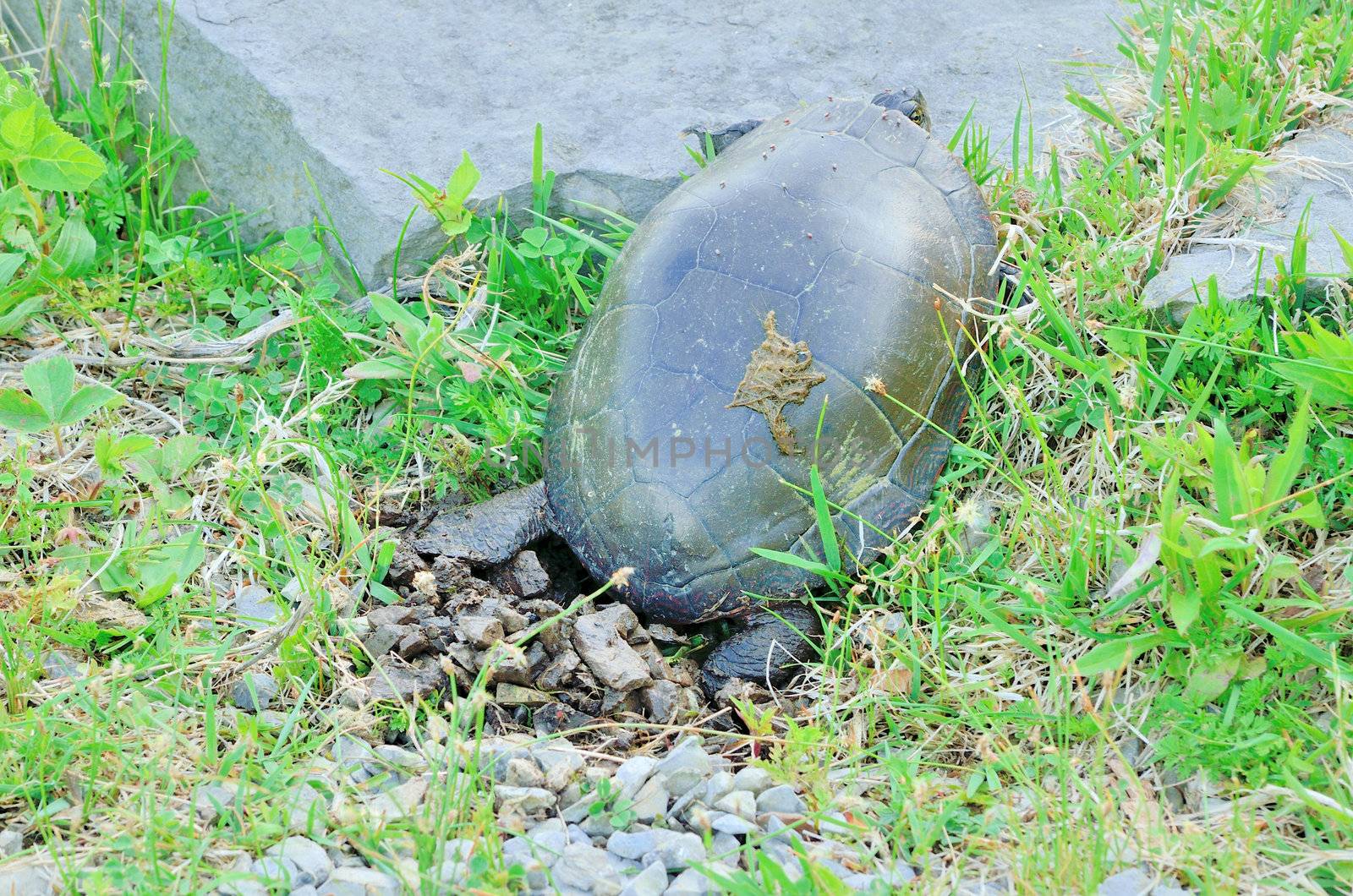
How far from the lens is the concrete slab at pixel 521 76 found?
3.39m

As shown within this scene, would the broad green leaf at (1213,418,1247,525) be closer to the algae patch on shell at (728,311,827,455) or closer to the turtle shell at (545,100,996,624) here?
the turtle shell at (545,100,996,624)

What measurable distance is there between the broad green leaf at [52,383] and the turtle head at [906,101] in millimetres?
2247

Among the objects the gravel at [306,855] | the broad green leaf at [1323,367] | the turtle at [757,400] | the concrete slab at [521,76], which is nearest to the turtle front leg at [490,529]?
the turtle at [757,400]

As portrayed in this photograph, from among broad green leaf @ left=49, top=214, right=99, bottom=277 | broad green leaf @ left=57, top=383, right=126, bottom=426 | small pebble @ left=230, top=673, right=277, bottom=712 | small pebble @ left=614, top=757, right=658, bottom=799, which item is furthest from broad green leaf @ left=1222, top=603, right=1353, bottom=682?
broad green leaf @ left=49, top=214, right=99, bottom=277

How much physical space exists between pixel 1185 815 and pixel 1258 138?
203 cm

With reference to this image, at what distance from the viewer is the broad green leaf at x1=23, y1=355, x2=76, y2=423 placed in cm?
255

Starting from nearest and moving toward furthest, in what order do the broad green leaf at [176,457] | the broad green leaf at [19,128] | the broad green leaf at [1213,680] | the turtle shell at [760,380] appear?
the broad green leaf at [1213,680]
the turtle shell at [760,380]
the broad green leaf at [176,457]
the broad green leaf at [19,128]

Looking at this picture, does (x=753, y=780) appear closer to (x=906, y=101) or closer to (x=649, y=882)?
(x=649, y=882)

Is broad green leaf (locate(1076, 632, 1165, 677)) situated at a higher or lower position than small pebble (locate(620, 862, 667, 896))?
higher

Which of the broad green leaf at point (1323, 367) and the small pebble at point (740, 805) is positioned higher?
the broad green leaf at point (1323, 367)

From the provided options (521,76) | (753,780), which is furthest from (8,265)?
(753,780)

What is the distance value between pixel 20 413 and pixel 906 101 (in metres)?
2.48

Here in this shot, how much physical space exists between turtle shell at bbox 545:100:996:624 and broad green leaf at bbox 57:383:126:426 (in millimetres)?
1061

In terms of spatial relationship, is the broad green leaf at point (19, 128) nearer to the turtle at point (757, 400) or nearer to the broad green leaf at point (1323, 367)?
the turtle at point (757, 400)
